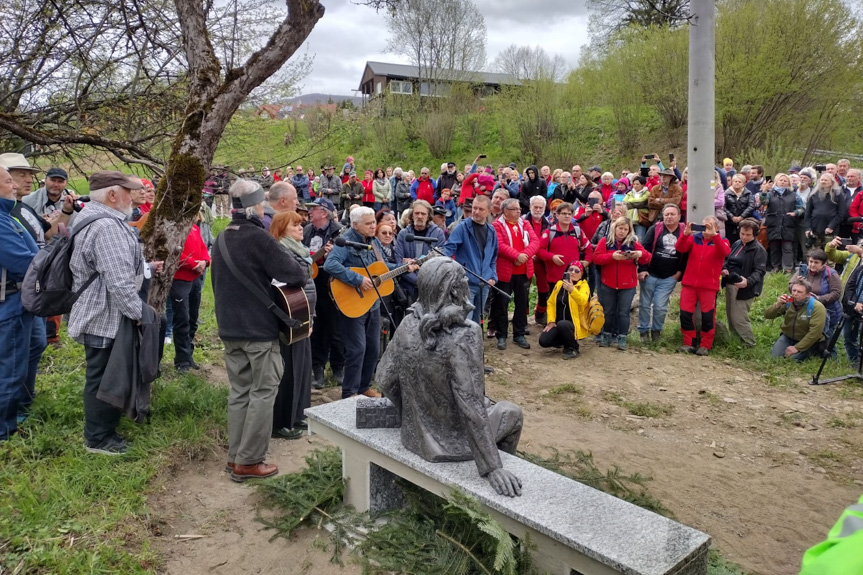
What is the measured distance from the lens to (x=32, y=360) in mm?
5023

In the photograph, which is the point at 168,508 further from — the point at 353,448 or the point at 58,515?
the point at 353,448

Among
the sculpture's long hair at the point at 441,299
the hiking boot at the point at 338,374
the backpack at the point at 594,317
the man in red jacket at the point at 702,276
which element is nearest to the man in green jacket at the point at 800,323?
the man in red jacket at the point at 702,276

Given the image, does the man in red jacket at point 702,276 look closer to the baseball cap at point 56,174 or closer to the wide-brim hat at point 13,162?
the wide-brim hat at point 13,162

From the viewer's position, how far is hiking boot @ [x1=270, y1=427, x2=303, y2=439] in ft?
16.5

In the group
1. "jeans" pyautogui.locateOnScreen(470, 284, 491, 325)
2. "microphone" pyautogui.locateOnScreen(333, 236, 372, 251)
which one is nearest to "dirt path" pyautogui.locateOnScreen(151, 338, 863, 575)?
"jeans" pyautogui.locateOnScreen(470, 284, 491, 325)

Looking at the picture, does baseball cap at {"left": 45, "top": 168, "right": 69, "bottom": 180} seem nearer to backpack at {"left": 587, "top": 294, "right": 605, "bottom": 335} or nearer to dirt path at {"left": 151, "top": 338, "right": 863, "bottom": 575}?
dirt path at {"left": 151, "top": 338, "right": 863, "bottom": 575}

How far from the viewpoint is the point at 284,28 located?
17.5 feet

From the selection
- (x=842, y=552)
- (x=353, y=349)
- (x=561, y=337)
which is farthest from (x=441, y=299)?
(x=561, y=337)

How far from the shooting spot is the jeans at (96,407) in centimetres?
425

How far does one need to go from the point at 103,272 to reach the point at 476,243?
14.2 feet

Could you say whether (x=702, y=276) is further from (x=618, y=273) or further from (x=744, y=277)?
(x=618, y=273)

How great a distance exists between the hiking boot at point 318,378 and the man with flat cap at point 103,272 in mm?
2335

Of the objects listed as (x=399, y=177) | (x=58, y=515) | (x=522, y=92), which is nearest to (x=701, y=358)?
(x=58, y=515)

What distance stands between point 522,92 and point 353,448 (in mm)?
22836
